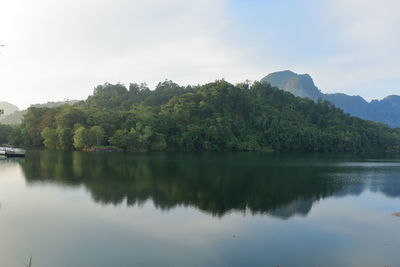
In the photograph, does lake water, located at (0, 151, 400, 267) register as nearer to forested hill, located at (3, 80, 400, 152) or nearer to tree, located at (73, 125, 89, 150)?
tree, located at (73, 125, 89, 150)

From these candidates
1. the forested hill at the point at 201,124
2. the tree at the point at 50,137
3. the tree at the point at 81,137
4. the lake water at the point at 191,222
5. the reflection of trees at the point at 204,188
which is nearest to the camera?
the lake water at the point at 191,222

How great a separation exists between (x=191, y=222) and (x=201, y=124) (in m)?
96.4

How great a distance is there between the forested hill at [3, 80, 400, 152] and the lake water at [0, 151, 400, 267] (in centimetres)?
5835

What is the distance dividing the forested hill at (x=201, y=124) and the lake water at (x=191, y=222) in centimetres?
5835

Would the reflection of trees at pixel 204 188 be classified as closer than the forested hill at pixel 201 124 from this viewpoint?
Yes

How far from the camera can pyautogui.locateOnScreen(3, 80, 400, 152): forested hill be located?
313ft

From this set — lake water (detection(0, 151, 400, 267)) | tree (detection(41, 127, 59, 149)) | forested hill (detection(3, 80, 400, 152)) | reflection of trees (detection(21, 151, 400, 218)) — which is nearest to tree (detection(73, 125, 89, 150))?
forested hill (detection(3, 80, 400, 152))

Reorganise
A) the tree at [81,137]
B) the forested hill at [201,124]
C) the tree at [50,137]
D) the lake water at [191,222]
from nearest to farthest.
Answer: the lake water at [191,222], the tree at [81,137], the tree at [50,137], the forested hill at [201,124]

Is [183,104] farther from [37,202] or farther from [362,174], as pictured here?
[37,202]

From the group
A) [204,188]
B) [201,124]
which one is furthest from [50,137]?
[204,188]

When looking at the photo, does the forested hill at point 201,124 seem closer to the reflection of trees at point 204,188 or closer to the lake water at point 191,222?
the reflection of trees at point 204,188

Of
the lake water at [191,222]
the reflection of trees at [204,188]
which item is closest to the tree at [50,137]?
the reflection of trees at [204,188]

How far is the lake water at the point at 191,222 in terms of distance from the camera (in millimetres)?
15570

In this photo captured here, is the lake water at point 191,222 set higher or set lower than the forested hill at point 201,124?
lower
